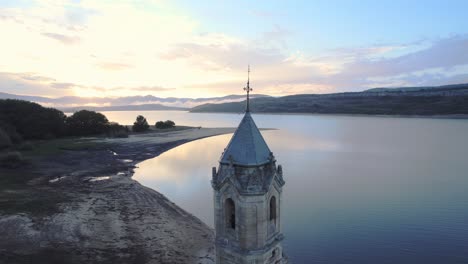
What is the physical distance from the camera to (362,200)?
111ft

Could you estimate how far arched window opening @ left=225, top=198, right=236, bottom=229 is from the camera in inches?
462

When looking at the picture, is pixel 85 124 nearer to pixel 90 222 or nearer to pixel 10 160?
pixel 10 160

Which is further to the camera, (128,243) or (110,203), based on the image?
(110,203)

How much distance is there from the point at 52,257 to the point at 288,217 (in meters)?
20.0

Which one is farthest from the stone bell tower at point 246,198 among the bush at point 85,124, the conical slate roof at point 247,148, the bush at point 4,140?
the bush at point 85,124

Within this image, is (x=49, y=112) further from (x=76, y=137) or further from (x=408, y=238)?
(x=408, y=238)

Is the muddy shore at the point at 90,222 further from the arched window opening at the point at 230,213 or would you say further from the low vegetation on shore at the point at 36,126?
the low vegetation on shore at the point at 36,126

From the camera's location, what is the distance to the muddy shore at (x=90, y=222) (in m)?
21.3

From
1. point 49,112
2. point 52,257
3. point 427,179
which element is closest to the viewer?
point 52,257

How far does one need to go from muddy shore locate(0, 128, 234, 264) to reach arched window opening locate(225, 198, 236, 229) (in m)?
11.3

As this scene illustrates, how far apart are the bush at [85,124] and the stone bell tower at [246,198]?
83844 millimetres

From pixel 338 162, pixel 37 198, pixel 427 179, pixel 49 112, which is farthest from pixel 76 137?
pixel 427 179

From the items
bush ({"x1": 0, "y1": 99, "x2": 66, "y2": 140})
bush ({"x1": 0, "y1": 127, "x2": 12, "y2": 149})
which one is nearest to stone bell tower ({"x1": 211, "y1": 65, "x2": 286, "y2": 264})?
bush ({"x1": 0, "y1": 127, "x2": 12, "y2": 149})

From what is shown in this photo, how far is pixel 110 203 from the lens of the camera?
31.7 meters
